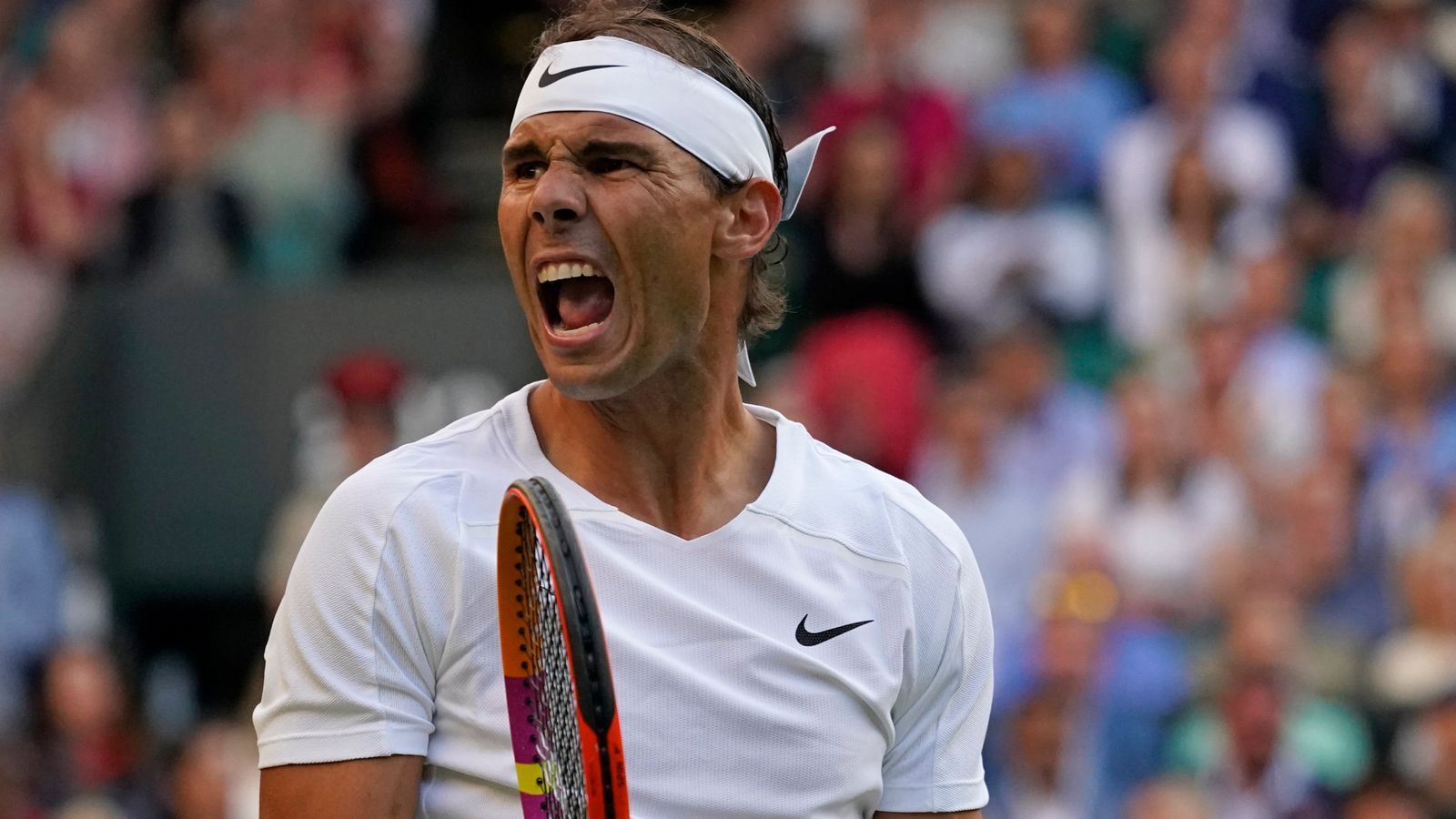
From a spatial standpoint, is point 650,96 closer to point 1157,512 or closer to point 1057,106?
point 1157,512

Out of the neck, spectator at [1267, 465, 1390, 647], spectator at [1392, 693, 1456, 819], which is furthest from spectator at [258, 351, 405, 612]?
the neck

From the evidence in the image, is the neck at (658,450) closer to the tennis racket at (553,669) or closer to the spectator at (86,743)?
the tennis racket at (553,669)

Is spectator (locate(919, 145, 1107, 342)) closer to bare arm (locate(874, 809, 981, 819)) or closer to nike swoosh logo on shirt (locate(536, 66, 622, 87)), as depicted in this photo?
bare arm (locate(874, 809, 981, 819))

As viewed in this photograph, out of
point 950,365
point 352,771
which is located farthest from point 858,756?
point 950,365

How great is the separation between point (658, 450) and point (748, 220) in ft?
1.21

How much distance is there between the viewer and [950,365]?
8.55m

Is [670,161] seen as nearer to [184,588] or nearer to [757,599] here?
[757,599]

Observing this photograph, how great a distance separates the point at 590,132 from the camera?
124 inches

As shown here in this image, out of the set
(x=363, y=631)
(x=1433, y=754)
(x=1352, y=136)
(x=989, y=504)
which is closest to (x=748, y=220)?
(x=363, y=631)

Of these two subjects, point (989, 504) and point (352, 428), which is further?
point (352, 428)

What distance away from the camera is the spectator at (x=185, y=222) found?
997 centimetres

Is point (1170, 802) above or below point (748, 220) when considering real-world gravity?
below

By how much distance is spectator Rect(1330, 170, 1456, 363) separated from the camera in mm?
8336

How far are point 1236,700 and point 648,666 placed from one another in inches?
174
